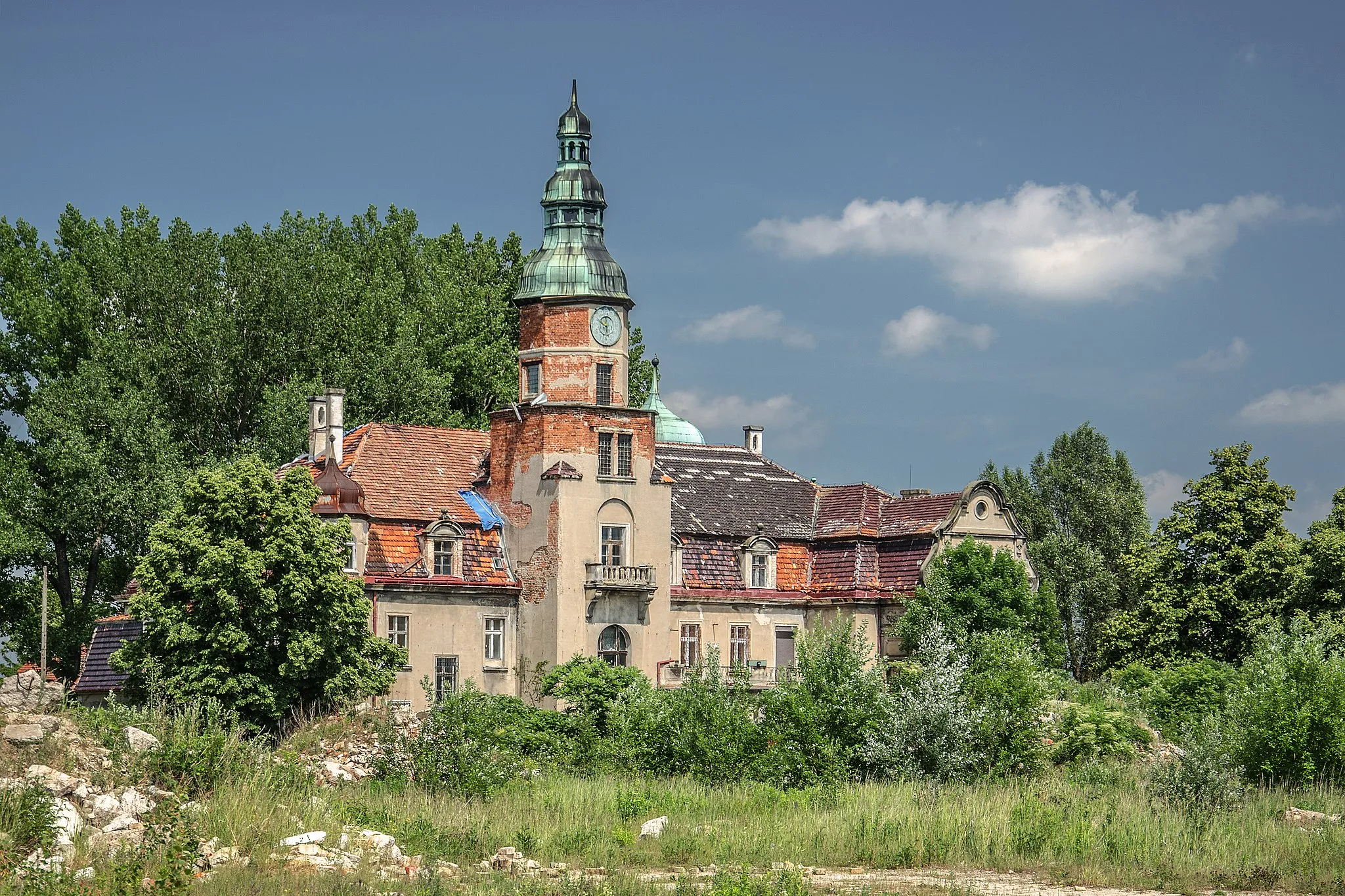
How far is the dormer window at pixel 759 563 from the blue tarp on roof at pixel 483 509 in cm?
886

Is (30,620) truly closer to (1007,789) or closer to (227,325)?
(227,325)

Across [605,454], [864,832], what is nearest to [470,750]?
[864,832]

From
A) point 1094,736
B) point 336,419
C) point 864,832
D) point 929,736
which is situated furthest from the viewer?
point 336,419

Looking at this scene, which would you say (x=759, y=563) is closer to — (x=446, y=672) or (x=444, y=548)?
(x=444, y=548)

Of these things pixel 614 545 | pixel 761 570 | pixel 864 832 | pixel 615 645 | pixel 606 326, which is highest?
pixel 606 326

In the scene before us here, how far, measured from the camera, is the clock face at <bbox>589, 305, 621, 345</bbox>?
56938 mm

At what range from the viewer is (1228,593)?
2437 inches

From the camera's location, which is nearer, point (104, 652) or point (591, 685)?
point (591, 685)

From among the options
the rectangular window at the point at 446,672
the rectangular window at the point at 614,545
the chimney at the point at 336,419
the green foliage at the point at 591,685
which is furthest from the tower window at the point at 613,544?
the chimney at the point at 336,419

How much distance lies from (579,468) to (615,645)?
5.51 meters

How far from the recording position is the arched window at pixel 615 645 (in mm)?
55938

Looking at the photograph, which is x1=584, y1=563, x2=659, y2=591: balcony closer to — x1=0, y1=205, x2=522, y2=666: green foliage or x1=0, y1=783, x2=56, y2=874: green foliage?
x1=0, y1=205, x2=522, y2=666: green foliage

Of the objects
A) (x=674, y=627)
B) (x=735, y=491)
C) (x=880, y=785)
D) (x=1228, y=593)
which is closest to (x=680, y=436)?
(x=735, y=491)

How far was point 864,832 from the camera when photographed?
3253cm
